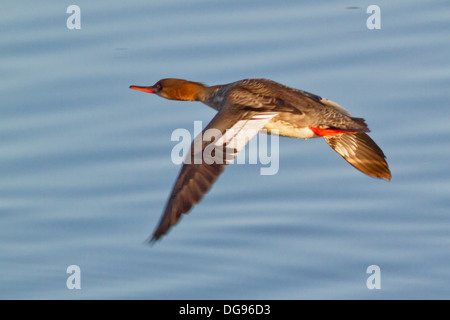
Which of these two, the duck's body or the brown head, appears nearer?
the duck's body

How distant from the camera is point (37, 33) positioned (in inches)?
534

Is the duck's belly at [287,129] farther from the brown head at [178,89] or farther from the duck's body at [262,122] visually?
the brown head at [178,89]

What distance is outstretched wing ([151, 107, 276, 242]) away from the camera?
8.48 m

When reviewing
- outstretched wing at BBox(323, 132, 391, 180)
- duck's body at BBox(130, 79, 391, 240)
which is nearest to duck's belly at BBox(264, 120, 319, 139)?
duck's body at BBox(130, 79, 391, 240)

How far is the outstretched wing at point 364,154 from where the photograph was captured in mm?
10516

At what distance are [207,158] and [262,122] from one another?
794mm

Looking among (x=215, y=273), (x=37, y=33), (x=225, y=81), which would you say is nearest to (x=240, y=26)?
(x=225, y=81)

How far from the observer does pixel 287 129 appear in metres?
9.93

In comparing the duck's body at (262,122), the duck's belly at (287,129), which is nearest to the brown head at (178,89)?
the duck's body at (262,122)

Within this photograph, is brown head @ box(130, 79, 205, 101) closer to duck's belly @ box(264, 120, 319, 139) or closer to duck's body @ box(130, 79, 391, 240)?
duck's body @ box(130, 79, 391, 240)

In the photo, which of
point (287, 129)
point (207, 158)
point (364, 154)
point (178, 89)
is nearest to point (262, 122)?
point (287, 129)

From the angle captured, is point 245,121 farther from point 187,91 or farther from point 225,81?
point 225,81

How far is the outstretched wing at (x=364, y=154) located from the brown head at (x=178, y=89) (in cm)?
149

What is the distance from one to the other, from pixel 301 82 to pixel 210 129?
3.60 meters
